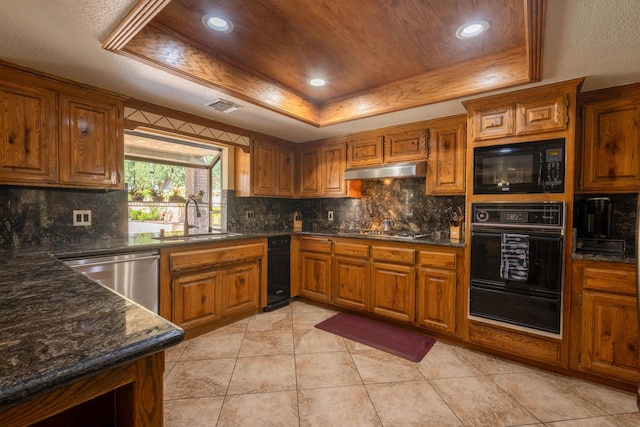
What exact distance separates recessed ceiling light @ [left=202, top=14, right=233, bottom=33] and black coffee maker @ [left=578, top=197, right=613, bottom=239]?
297cm

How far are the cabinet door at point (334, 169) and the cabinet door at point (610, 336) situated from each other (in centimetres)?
248

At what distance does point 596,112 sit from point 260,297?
3474mm

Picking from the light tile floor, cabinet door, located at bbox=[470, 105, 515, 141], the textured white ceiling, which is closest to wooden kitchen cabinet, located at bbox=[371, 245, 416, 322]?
the light tile floor

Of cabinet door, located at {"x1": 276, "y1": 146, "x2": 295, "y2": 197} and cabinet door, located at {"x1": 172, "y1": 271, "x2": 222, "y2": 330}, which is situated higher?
cabinet door, located at {"x1": 276, "y1": 146, "x2": 295, "y2": 197}

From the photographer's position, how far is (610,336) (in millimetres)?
2023

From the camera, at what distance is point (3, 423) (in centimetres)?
53

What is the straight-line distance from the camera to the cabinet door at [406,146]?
10.2ft

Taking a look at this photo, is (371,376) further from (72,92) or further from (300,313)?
(72,92)

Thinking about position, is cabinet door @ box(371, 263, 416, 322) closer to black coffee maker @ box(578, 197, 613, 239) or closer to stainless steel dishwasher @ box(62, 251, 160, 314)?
black coffee maker @ box(578, 197, 613, 239)

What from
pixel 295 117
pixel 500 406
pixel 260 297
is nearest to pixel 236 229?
pixel 260 297

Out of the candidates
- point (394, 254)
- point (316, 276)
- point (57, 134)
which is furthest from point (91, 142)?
point (394, 254)

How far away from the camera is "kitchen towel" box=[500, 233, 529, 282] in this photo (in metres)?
2.28

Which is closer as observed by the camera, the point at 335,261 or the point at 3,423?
the point at 3,423

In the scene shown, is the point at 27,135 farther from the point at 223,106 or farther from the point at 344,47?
the point at 344,47
